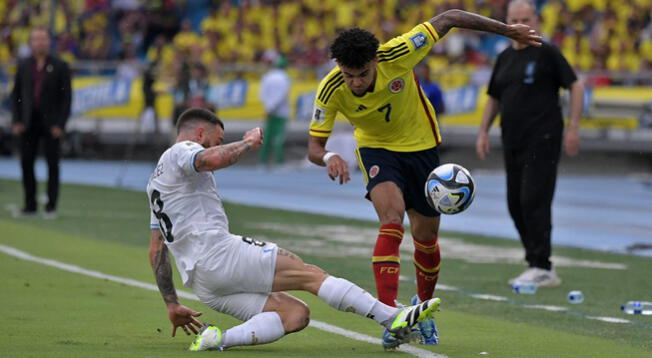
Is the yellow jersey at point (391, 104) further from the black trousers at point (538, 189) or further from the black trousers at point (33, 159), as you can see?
the black trousers at point (33, 159)

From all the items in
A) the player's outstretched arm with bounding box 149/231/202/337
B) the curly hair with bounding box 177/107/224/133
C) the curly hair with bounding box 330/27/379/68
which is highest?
the curly hair with bounding box 330/27/379/68

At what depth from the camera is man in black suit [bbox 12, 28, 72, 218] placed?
17.0 meters

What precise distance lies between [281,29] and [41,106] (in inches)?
728

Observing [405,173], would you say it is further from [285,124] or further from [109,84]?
[109,84]

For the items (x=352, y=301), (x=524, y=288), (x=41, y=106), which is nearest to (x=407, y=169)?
(x=352, y=301)

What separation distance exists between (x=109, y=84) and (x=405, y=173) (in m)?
23.2

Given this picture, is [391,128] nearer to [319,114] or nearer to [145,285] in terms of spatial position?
[319,114]

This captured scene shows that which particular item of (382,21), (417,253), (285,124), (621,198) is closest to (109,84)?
(285,124)

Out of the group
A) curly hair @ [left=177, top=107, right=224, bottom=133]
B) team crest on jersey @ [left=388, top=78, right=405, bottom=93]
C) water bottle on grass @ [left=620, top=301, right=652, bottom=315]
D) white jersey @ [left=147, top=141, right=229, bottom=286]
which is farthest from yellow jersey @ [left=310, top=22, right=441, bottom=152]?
water bottle on grass @ [left=620, top=301, right=652, bottom=315]

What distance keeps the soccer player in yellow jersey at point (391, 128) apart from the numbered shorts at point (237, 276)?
0.78 meters

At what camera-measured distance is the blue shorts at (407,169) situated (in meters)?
8.05

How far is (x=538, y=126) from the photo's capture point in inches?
435

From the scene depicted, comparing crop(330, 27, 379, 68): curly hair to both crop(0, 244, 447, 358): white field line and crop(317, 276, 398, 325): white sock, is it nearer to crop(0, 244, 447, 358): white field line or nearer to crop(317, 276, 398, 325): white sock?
crop(317, 276, 398, 325): white sock

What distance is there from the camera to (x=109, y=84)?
30.5 meters
